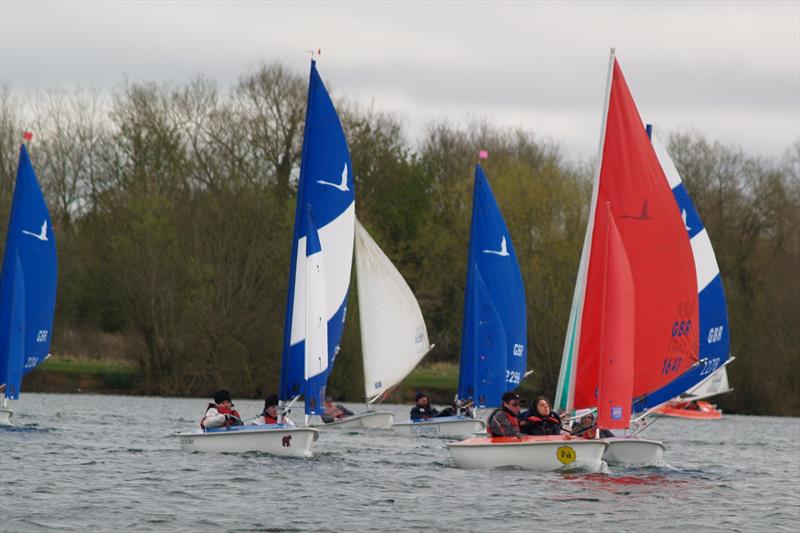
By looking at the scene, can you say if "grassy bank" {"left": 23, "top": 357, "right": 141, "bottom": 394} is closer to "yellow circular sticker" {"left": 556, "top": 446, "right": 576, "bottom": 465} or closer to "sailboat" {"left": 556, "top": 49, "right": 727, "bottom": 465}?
"sailboat" {"left": 556, "top": 49, "right": 727, "bottom": 465}

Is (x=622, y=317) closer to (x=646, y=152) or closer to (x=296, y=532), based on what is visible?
(x=646, y=152)

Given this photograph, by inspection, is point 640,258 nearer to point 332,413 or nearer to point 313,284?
point 313,284

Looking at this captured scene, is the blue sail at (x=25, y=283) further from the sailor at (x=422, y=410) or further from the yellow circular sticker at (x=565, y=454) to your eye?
the yellow circular sticker at (x=565, y=454)

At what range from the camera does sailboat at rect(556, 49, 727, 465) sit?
23672 mm

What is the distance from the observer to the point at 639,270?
23.8m

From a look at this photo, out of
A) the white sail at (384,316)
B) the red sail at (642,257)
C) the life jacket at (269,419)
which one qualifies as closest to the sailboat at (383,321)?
the white sail at (384,316)

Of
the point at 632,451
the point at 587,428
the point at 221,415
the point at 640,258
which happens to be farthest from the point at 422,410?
the point at 640,258

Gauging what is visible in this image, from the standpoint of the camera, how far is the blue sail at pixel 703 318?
990 inches

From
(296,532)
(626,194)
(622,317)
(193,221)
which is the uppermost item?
(193,221)

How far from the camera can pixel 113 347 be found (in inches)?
2232

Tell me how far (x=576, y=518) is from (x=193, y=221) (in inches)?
1508

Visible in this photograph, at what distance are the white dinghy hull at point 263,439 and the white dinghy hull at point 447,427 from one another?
10.2 meters

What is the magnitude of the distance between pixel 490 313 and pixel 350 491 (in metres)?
14.9

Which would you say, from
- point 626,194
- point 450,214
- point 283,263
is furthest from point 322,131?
point 450,214
